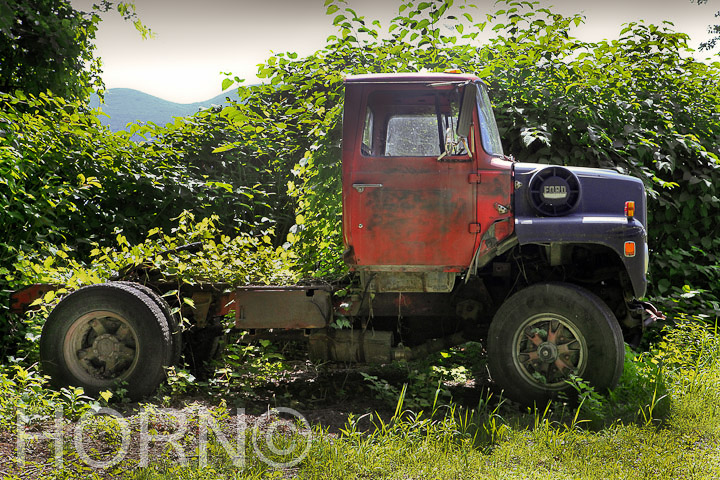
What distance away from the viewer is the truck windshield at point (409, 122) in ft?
16.8

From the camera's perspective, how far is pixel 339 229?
19.5 ft

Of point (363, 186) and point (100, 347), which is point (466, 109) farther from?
point (100, 347)

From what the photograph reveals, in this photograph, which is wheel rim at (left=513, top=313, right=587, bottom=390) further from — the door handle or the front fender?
the door handle

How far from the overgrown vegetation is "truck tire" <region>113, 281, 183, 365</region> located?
0.21 metres

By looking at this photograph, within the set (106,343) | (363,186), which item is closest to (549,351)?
(363,186)

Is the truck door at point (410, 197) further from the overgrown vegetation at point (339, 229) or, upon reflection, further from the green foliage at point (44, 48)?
the green foliage at point (44, 48)

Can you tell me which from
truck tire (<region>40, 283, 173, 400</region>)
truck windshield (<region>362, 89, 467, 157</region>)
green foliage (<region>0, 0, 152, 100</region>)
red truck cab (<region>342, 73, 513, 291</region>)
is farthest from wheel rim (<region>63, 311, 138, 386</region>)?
green foliage (<region>0, 0, 152, 100</region>)

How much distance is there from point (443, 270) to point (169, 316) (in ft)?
7.35

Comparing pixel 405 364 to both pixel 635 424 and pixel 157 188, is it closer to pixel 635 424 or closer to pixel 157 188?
pixel 635 424

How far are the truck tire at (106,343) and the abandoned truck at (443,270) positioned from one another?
0.01 m

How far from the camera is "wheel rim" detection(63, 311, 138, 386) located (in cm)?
529

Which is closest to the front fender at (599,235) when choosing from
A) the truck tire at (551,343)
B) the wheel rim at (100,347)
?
the truck tire at (551,343)

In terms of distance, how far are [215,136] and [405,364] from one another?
482cm

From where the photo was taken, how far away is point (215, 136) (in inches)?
373
